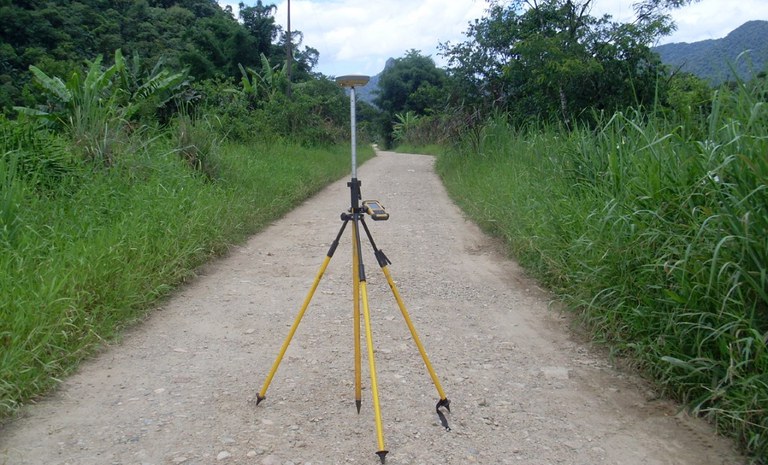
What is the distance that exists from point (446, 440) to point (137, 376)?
6.09 ft

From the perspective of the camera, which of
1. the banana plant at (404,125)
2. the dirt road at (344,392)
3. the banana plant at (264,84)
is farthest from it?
the banana plant at (404,125)

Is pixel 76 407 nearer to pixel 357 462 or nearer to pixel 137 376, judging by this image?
pixel 137 376

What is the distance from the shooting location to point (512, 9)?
12.7 m

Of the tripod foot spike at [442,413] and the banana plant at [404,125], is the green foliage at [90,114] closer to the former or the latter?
the tripod foot spike at [442,413]

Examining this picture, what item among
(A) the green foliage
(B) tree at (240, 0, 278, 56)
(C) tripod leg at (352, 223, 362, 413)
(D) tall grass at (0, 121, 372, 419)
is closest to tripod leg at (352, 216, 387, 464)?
(C) tripod leg at (352, 223, 362, 413)

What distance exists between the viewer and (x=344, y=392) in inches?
142

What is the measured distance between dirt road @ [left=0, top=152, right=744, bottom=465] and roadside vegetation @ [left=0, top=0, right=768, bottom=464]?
21 cm

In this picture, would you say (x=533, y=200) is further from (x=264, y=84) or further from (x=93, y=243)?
(x=264, y=84)

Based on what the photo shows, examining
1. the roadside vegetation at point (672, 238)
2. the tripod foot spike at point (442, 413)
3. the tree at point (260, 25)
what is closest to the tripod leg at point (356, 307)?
the tripod foot spike at point (442, 413)

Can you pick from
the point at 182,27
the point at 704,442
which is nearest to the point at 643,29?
the point at 704,442

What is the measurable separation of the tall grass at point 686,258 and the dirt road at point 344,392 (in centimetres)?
21

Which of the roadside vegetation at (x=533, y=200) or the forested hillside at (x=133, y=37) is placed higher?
the forested hillside at (x=133, y=37)

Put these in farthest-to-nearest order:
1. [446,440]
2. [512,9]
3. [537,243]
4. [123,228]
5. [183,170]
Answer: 1. [512,9]
2. [183,170]
3. [537,243]
4. [123,228]
5. [446,440]

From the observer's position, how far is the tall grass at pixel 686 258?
10.0ft
